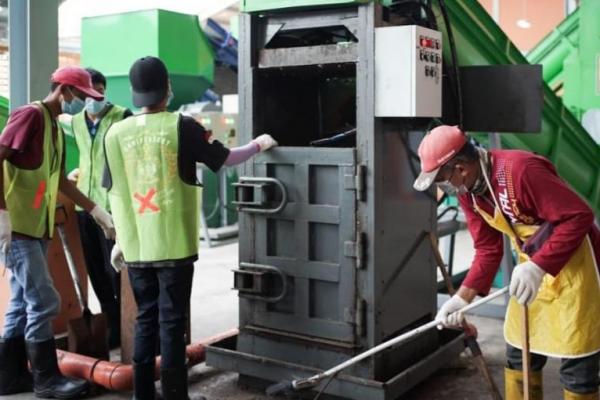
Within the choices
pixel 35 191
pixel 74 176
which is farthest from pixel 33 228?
pixel 74 176

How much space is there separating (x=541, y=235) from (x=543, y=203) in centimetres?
14

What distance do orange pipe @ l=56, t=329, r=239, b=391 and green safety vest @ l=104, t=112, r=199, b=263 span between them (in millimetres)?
645

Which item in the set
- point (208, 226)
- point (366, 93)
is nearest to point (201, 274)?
point (208, 226)

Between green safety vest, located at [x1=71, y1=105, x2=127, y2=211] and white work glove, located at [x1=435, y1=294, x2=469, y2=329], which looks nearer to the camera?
white work glove, located at [x1=435, y1=294, x2=469, y2=329]

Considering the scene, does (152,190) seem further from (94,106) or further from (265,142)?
(94,106)

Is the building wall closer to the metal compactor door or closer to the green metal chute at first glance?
the green metal chute

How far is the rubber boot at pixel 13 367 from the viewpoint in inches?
132

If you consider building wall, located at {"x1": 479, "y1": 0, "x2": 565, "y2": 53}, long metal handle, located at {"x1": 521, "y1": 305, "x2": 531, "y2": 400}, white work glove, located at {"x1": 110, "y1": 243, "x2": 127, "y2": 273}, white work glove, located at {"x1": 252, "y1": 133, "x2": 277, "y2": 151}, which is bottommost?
long metal handle, located at {"x1": 521, "y1": 305, "x2": 531, "y2": 400}

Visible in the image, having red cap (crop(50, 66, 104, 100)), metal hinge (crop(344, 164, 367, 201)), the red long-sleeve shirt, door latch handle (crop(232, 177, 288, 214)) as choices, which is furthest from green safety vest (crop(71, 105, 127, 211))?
the red long-sleeve shirt

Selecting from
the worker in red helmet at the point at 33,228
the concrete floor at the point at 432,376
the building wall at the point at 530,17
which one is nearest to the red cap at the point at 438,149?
the concrete floor at the point at 432,376

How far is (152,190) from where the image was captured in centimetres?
291

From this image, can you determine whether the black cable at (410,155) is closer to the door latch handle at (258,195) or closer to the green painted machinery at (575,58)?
the door latch handle at (258,195)

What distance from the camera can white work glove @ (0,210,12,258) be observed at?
302 centimetres

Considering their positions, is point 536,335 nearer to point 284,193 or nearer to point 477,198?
point 477,198
